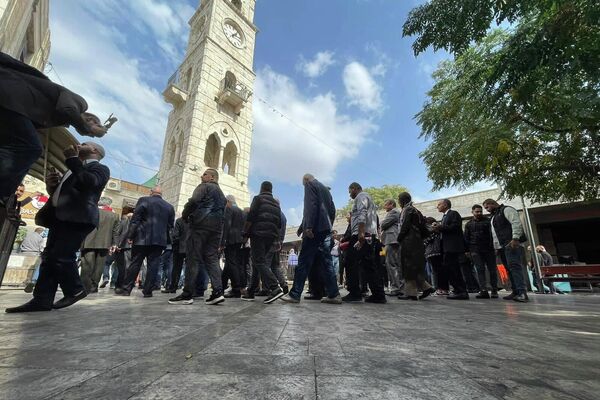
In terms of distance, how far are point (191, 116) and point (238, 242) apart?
538 inches

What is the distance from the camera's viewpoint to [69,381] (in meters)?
1.10

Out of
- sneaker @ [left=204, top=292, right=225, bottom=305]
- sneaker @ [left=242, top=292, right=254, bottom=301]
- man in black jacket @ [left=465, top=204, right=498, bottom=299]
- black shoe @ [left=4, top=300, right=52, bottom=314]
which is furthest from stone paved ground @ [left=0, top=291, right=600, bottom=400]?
man in black jacket @ [left=465, top=204, right=498, bottom=299]

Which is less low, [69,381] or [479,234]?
[479,234]

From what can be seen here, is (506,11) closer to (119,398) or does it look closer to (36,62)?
(119,398)

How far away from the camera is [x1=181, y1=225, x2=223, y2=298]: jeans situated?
4215 mm

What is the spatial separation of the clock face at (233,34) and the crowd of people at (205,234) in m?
17.8

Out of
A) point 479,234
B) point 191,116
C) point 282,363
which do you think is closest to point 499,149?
point 479,234

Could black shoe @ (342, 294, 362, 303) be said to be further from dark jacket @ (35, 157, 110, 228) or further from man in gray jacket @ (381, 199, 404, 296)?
dark jacket @ (35, 157, 110, 228)

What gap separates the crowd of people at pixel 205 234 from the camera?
7.61 ft

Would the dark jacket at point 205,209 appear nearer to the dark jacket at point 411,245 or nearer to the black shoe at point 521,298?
the dark jacket at point 411,245

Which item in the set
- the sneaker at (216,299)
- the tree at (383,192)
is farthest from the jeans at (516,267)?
the tree at (383,192)

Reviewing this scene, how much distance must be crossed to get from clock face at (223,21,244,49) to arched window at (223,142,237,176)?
7.49 m

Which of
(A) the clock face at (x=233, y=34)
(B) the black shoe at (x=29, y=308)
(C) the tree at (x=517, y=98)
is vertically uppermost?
(A) the clock face at (x=233, y=34)

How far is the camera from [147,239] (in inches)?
198
